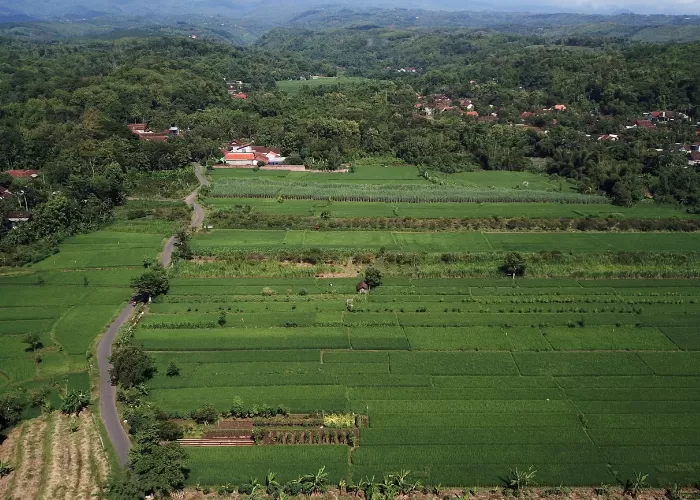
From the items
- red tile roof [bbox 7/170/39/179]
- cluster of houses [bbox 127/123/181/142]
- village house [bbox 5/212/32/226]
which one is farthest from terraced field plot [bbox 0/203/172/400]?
cluster of houses [bbox 127/123/181/142]

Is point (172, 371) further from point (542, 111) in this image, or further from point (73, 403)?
point (542, 111)

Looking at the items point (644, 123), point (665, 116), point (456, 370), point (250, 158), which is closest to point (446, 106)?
point (644, 123)

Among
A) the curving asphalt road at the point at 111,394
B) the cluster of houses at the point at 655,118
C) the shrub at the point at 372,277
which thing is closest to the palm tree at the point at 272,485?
the curving asphalt road at the point at 111,394

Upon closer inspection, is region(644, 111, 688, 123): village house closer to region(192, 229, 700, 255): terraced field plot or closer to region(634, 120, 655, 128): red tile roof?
region(634, 120, 655, 128): red tile roof

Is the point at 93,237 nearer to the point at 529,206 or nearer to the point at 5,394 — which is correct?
the point at 5,394

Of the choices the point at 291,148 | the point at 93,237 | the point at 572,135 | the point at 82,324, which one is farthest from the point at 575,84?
the point at 82,324
